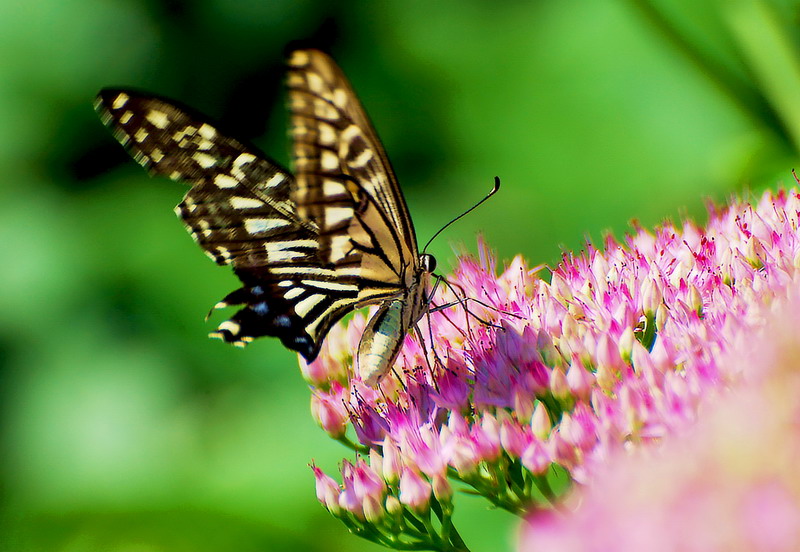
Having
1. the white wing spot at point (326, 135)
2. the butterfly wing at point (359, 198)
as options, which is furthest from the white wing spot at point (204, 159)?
the white wing spot at point (326, 135)

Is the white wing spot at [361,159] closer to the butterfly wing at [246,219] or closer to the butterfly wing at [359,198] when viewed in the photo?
the butterfly wing at [359,198]

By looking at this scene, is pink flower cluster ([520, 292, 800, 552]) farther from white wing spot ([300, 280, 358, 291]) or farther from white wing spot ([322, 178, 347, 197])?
white wing spot ([300, 280, 358, 291])

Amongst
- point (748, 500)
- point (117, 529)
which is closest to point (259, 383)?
point (117, 529)

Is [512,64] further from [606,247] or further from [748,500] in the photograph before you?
[748,500]

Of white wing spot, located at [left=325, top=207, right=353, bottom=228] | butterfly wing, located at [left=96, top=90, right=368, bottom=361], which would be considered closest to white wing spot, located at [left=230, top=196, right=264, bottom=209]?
butterfly wing, located at [left=96, top=90, right=368, bottom=361]

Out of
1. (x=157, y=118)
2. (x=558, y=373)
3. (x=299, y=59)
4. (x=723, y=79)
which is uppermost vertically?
(x=723, y=79)

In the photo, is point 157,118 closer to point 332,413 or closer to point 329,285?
point 329,285

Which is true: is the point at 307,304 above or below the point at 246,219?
below

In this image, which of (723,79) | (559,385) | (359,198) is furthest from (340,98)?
(723,79)
